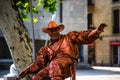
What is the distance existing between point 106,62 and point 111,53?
1.32 meters

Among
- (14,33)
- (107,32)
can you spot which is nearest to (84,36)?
(14,33)

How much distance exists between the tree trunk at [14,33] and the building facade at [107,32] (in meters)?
37.9

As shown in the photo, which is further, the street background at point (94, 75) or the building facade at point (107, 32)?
the building facade at point (107, 32)

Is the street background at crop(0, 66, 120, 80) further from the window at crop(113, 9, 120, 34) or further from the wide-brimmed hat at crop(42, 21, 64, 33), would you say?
the window at crop(113, 9, 120, 34)

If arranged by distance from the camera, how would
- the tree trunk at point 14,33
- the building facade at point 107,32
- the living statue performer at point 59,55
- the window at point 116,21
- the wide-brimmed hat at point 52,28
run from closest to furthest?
1. the living statue performer at point 59,55
2. the wide-brimmed hat at point 52,28
3. the tree trunk at point 14,33
4. the building facade at point 107,32
5. the window at point 116,21

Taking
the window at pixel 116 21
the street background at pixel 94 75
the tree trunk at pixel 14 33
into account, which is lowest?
the street background at pixel 94 75

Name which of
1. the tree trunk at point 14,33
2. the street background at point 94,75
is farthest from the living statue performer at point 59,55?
the street background at point 94,75

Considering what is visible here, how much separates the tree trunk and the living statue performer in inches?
148

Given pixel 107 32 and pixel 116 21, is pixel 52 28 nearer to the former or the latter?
pixel 116 21

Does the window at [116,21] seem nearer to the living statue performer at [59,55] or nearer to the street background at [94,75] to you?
the street background at [94,75]

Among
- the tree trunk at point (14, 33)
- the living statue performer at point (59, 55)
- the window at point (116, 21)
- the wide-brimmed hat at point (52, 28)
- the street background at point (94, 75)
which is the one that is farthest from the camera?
the window at point (116, 21)

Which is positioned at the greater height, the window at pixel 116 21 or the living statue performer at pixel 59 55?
the living statue performer at pixel 59 55

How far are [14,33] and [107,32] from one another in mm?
40613

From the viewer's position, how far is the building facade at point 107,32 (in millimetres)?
46594
